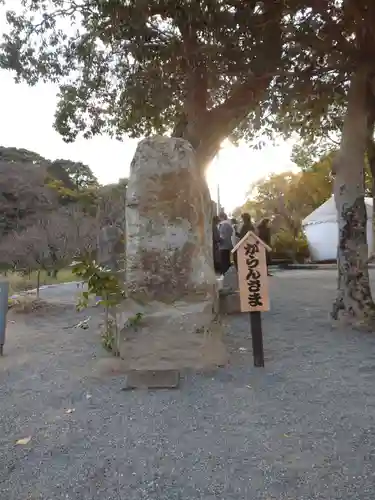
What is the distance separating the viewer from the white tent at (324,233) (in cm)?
2392

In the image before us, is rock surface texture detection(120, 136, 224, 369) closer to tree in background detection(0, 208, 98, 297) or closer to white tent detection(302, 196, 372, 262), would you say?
tree in background detection(0, 208, 98, 297)

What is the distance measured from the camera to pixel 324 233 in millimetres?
24188

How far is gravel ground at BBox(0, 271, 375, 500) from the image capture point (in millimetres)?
2727

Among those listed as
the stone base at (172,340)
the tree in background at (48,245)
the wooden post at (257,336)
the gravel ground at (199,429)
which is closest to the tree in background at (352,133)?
the gravel ground at (199,429)

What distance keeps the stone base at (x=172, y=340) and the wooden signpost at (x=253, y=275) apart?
54 centimetres

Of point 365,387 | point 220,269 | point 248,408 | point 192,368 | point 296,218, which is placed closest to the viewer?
point 248,408

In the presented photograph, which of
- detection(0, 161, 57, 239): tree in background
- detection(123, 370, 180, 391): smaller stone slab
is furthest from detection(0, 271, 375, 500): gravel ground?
Result: detection(0, 161, 57, 239): tree in background

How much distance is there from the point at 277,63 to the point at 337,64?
3.18 ft

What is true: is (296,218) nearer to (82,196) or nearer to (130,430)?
(82,196)

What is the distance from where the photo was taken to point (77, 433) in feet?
11.6

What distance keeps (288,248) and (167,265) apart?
17.7 metres

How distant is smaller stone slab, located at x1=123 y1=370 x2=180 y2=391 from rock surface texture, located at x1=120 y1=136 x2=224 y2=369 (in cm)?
15

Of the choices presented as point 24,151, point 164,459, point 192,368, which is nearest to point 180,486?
point 164,459

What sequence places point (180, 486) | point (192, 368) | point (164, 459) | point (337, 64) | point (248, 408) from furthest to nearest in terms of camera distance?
point (337, 64) < point (192, 368) < point (248, 408) < point (164, 459) < point (180, 486)
